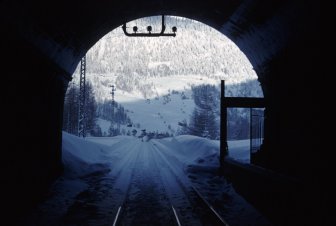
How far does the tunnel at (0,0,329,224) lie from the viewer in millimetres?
7699

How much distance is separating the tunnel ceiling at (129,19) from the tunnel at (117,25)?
3 centimetres

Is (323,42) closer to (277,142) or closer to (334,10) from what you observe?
(334,10)

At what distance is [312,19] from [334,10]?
823 millimetres

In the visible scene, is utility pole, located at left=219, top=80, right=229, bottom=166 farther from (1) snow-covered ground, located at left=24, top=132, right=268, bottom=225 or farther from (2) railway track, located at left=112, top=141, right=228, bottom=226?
(2) railway track, located at left=112, top=141, right=228, bottom=226

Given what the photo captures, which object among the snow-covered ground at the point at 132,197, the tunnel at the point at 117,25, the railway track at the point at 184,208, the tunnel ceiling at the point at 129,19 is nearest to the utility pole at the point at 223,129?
the snow-covered ground at the point at 132,197

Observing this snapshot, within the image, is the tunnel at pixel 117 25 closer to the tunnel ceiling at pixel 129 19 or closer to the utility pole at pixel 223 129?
the tunnel ceiling at pixel 129 19

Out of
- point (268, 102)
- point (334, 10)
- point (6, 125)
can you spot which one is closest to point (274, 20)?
point (334, 10)

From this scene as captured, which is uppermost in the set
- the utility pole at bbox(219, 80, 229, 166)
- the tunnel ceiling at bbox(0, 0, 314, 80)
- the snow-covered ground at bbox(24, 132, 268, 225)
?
the tunnel ceiling at bbox(0, 0, 314, 80)

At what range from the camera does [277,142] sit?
12.0m

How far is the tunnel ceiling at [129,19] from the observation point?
8.05 meters

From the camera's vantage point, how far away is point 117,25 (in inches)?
518

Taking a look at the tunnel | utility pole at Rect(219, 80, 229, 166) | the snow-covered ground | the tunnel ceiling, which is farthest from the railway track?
the tunnel ceiling

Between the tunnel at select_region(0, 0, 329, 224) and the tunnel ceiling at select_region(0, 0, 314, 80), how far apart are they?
35 millimetres

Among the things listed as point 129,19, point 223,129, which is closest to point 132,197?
point 129,19
